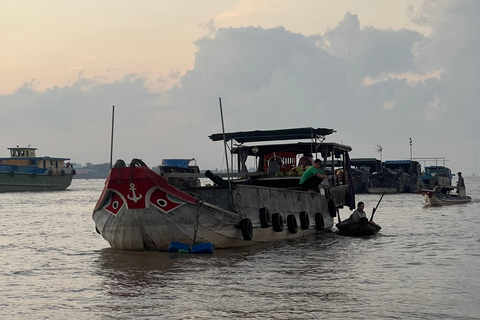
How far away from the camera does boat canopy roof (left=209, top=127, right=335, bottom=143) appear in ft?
66.6

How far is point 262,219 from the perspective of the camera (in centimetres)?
1584

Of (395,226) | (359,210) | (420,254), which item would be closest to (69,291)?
(420,254)

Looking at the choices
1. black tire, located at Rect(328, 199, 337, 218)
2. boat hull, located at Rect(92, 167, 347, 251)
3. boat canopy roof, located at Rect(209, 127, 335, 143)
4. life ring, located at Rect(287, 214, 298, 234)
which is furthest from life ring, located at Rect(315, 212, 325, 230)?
boat hull, located at Rect(92, 167, 347, 251)

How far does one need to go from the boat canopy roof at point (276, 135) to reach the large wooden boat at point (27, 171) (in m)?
53.0

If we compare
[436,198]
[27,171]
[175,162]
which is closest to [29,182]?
[27,171]

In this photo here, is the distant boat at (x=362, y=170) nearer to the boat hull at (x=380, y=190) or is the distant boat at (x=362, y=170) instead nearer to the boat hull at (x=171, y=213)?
the boat hull at (x=380, y=190)

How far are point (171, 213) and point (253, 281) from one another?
327 centimetres

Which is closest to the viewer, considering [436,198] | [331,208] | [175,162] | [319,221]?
[319,221]

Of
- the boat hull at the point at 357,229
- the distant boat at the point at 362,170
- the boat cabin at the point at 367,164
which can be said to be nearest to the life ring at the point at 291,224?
the boat hull at the point at 357,229

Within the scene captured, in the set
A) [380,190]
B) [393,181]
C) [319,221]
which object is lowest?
[319,221]

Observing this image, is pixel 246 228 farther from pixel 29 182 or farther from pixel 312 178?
pixel 29 182

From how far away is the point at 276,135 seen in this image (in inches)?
824

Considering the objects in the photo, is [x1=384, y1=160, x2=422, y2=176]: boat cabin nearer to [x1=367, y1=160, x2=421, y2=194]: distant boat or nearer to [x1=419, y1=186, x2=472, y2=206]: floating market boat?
[x1=367, y1=160, x2=421, y2=194]: distant boat

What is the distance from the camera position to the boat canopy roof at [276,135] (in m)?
20.3
